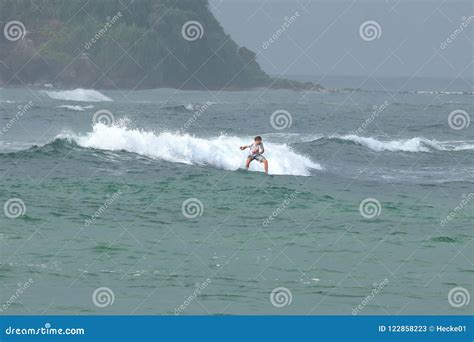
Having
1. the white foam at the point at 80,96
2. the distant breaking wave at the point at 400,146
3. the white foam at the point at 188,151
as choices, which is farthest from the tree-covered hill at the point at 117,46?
the white foam at the point at 188,151

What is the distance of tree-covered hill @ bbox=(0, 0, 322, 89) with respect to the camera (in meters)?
122

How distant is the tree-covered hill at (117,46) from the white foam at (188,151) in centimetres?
8405

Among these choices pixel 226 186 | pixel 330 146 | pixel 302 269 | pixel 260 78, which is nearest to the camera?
pixel 302 269

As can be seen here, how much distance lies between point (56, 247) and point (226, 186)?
9890mm

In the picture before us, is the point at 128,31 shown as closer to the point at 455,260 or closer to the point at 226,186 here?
the point at 226,186

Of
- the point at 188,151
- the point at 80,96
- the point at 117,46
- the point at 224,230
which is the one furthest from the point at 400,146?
the point at 117,46

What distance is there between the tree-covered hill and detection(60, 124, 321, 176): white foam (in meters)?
84.0

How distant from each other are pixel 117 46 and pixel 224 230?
4480 inches

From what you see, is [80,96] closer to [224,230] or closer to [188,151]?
[188,151]

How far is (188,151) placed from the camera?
112 ft

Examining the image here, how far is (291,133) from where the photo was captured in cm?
5384

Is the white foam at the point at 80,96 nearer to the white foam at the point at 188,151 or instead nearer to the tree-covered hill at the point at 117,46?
the tree-covered hill at the point at 117,46

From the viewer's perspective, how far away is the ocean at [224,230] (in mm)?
14172

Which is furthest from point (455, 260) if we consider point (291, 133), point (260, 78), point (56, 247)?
point (260, 78)
